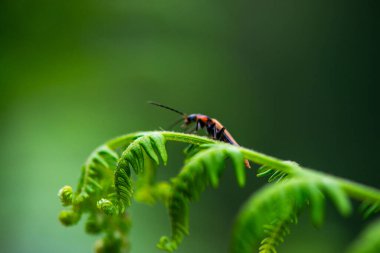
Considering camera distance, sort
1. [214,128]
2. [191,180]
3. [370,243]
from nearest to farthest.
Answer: [370,243]
[191,180]
[214,128]

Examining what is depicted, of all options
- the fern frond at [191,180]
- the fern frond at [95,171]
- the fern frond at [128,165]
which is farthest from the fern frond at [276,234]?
the fern frond at [95,171]

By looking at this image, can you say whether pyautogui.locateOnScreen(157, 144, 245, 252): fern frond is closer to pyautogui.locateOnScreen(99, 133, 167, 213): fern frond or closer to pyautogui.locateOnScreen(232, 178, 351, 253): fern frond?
pyautogui.locateOnScreen(232, 178, 351, 253): fern frond

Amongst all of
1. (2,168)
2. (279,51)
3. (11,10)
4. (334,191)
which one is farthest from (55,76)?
(279,51)

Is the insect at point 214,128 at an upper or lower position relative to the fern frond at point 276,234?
upper

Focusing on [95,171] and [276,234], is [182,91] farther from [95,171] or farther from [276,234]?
[276,234]

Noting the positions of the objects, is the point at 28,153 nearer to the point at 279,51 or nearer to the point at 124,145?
the point at 124,145

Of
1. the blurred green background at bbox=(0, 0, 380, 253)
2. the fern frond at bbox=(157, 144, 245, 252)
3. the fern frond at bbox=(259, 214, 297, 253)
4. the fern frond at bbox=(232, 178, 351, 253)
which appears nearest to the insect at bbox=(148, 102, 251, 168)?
the fern frond at bbox=(259, 214, 297, 253)

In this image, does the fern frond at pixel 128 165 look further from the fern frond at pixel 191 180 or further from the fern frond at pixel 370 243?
the fern frond at pixel 370 243

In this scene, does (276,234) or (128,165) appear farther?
(128,165)

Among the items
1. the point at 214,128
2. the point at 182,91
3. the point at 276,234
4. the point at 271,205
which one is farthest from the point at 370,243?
the point at 182,91
